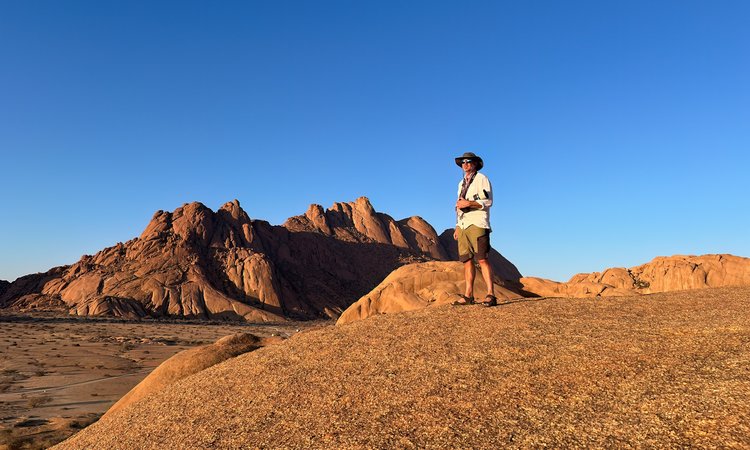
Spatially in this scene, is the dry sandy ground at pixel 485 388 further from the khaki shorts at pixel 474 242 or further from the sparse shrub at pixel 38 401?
the sparse shrub at pixel 38 401

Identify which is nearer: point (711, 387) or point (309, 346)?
point (711, 387)

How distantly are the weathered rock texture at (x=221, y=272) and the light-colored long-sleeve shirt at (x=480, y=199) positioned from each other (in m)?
47.7

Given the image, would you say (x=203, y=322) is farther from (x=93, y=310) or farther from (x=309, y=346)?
(x=309, y=346)

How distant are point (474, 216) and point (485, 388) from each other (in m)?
3.38

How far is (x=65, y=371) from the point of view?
17281 millimetres

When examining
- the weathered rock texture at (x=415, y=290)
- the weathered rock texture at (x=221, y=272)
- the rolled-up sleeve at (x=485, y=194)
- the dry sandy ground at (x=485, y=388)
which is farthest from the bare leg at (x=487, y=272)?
the weathered rock texture at (x=221, y=272)

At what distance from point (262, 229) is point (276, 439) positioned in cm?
6969

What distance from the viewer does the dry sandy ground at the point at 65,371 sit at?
31.8 feet

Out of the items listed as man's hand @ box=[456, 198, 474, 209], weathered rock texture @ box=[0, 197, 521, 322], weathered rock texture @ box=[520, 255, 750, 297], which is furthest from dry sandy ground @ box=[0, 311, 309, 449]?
weathered rock texture @ box=[520, 255, 750, 297]

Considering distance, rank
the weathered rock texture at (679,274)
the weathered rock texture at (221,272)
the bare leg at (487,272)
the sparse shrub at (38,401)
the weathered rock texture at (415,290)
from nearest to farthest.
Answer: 1. the bare leg at (487,272)
2. the sparse shrub at (38,401)
3. the weathered rock texture at (415,290)
4. the weathered rock texture at (679,274)
5. the weathered rock texture at (221,272)

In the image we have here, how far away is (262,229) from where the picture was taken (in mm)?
71375

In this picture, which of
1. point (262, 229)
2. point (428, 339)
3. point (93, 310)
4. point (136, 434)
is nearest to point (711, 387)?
Answer: point (428, 339)

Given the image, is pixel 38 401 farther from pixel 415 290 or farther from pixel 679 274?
pixel 679 274

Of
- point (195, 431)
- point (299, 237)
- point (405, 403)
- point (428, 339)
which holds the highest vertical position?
point (299, 237)
